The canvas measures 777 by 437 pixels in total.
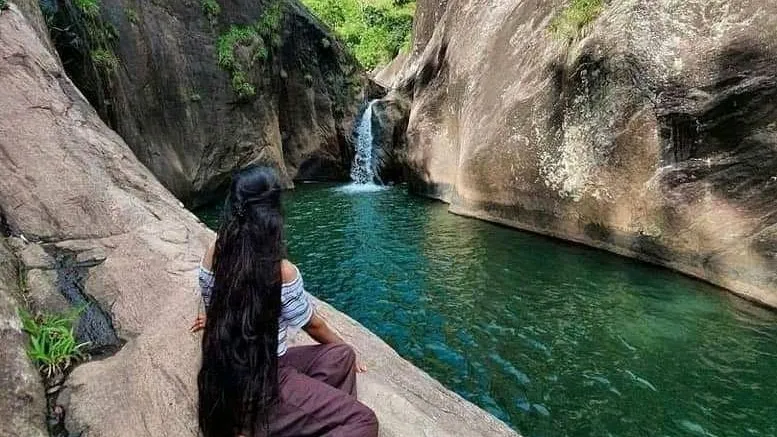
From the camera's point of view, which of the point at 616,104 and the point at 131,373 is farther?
the point at 616,104

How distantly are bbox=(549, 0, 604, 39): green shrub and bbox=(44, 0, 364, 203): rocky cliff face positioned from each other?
8.85m

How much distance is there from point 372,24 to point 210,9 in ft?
78.9

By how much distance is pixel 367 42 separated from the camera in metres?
39.8

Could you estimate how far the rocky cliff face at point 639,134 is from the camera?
26.2ft

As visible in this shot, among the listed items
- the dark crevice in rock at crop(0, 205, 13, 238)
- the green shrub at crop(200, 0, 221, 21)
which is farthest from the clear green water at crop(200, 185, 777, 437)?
the green shrub at crop(200, 0, 221, 21)

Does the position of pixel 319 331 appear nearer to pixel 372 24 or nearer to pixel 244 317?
pixel 244 317

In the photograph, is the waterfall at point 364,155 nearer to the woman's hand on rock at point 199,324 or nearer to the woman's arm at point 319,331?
the woman's hand on rock at point 199,324

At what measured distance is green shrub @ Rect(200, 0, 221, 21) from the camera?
55.5ft

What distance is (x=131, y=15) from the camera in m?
13.5

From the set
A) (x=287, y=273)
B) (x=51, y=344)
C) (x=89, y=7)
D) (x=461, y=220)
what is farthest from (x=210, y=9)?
(x=287, y=273)

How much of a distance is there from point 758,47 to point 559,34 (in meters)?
4.00

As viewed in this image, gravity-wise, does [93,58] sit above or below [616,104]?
above

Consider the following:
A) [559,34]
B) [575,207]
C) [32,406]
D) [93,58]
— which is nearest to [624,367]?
[575,207]

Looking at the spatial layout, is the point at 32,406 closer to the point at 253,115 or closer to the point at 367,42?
the point at 253,115
